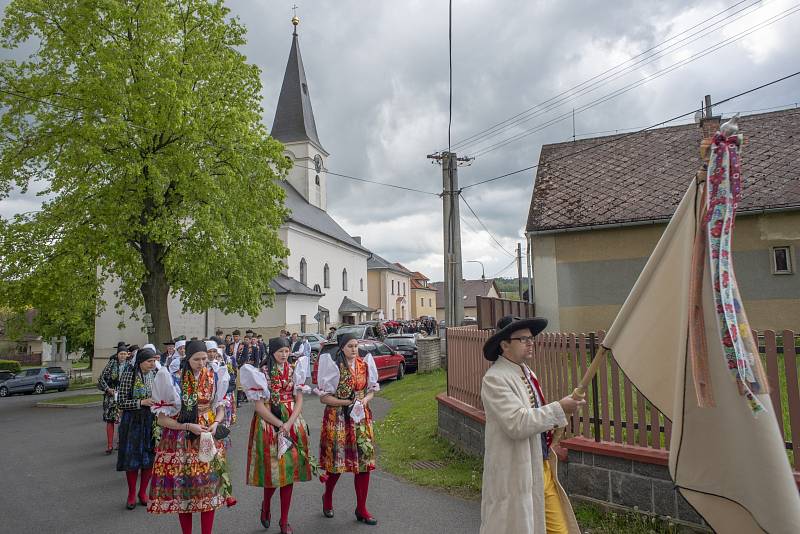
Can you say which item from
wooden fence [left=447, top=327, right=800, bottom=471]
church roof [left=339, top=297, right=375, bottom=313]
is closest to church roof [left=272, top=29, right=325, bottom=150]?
church roof [left=339, top=297, right=375, bottom=313]

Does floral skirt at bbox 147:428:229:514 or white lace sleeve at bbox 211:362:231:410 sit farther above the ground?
white lace sleeve at bbox 211:362:231:410

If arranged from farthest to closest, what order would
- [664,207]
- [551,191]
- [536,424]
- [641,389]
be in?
[551,191], [664,207], [536,424], [641,389]

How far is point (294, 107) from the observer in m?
51.5

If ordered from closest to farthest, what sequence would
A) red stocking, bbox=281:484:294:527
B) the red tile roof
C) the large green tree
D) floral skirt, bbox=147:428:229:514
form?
floral skirt, bbox=147:428:229:514
red stocking, bbox=281:484:294:527
the red tile roof
the large green tree

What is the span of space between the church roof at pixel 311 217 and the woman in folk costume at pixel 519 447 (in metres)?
38.8

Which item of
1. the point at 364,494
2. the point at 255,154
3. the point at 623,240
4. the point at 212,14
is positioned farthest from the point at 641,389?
the point at 212,14

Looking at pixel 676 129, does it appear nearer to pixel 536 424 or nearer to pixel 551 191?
pixel 551 191

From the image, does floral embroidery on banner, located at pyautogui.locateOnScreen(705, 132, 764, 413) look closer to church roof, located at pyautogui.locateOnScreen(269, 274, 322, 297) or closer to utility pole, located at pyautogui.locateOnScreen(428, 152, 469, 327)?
utility pole, located at pyautogui.locateOnScreen(428, 152, 469, 327)

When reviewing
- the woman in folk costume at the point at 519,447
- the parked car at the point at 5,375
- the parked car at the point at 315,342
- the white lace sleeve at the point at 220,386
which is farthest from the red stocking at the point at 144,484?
the parked car at the point at 5,375

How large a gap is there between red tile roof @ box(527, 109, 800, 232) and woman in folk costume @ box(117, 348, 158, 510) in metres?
13.0

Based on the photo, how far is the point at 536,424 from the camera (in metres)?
3.25

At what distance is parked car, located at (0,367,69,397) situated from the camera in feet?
95.9

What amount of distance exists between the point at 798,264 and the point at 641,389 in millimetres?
15685

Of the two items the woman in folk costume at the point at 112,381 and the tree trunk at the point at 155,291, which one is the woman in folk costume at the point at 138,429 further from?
the tree trunk at the point at 155,291
